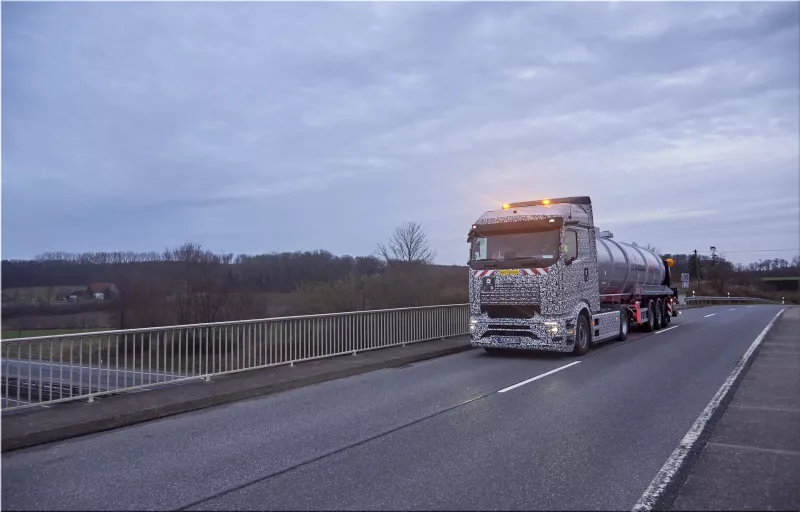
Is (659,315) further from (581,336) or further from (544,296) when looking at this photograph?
(544,296)

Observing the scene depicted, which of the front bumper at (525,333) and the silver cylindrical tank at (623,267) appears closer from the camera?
the front bumper at (525,333)

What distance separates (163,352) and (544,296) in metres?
8.31

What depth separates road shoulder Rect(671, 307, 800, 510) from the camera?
462cm

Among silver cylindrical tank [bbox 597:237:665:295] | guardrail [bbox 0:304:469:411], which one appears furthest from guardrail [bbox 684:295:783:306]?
guardrail [bbox 0:304:469:411]

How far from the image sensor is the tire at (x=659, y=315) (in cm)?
2204

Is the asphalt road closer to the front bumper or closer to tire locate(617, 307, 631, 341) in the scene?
the front bumper

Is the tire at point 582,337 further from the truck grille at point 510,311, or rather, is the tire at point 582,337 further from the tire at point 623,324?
the tire at point 623,324

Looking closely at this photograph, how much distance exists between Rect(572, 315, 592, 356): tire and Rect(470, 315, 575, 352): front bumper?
1.34ft

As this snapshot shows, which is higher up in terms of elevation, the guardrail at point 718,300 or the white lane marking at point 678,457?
the white lane marking at point 678,457

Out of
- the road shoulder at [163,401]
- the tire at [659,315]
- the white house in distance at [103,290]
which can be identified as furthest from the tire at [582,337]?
the white house in distance at [103,290]

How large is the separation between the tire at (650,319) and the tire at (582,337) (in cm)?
732

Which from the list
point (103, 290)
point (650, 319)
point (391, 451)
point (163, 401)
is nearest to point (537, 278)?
point (391, 451)

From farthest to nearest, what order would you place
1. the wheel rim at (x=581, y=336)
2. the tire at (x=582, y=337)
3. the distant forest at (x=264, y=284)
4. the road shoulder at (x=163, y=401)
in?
the distant forest at (x=264, y=284)
the wheel rim at (x=581, y=336)
the tire at (x=582, y=337)
the road shoulder at (x=163, y=401)

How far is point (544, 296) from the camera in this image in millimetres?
13117
